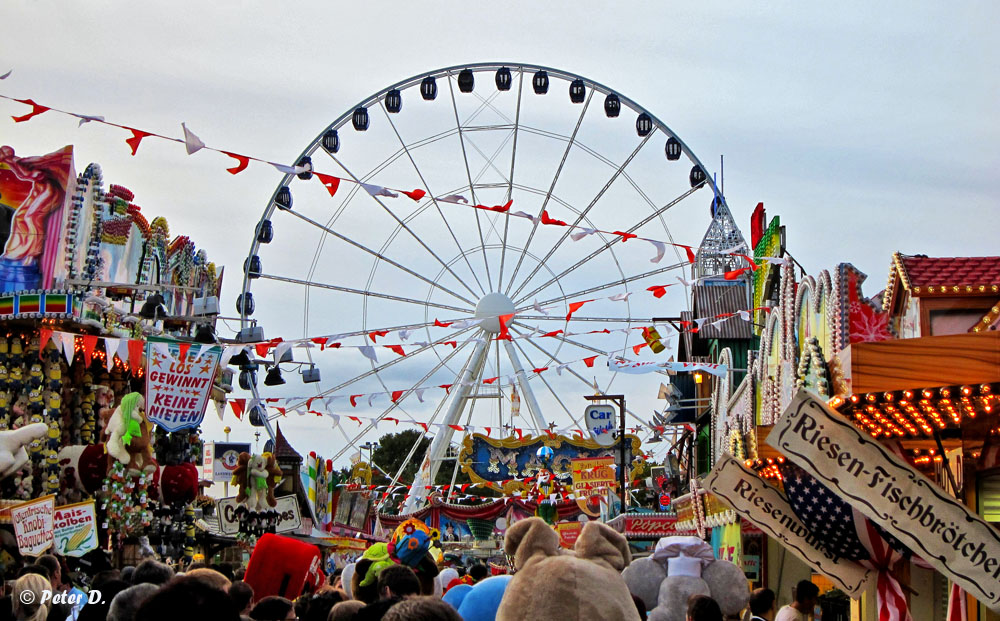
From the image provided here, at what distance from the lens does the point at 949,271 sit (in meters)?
10.1

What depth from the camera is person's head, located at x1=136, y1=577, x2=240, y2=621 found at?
10.7 ft

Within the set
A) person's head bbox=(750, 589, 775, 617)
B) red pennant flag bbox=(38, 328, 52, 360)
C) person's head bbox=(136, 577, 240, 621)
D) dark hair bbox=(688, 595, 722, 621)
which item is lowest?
person's head bbox=(750, 589, 775, 617)

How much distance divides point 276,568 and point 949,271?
596cm

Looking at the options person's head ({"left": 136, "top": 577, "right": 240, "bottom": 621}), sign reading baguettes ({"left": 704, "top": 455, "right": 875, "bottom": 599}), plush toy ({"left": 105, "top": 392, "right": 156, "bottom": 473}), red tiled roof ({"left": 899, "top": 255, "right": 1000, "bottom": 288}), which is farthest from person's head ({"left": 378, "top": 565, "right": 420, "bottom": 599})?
plush toy ({"left": 105, "top": 392, "right": 156, "bottom": 473})

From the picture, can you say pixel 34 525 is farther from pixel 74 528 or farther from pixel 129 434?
pixel 129 434

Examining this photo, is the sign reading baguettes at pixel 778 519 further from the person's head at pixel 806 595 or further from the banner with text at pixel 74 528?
the banner with text at pixel 74 528

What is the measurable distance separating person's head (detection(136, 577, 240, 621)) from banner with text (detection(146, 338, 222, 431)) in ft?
54.4

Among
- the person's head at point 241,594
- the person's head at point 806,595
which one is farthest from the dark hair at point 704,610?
the person's head at point 806,595

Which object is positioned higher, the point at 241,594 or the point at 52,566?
the point at 241,594

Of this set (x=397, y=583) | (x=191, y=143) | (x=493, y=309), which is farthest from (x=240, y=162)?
(x=493, y=309)

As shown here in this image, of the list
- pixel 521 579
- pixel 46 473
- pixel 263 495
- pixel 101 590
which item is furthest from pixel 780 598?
pixel 521 579

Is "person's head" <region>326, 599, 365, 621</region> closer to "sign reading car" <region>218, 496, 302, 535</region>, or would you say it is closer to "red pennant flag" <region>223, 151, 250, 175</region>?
"red pennant flag" <region>223, 151, 250, 175</region>

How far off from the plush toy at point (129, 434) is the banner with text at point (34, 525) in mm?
5842

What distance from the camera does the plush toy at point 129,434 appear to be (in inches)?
727
